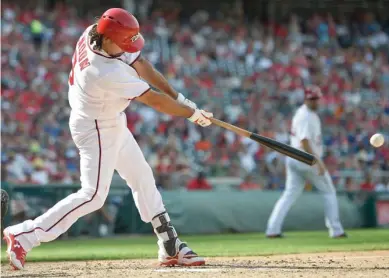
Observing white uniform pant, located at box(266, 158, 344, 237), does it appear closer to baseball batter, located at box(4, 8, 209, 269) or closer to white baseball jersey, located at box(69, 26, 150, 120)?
baseball batter, located at box(4, 8, 209, 269)

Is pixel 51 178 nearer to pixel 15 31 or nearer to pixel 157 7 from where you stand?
pixel 15 31

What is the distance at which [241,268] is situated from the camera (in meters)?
6.61

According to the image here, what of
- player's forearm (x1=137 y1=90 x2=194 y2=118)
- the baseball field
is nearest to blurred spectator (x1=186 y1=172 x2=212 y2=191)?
the baseball field

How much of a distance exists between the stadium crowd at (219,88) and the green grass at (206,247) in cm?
398

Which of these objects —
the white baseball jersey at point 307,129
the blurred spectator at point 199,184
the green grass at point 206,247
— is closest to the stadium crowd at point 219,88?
the blurred spectator at point 199,184

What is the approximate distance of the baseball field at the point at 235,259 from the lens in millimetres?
6289

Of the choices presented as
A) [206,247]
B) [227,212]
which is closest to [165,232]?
[206,247]

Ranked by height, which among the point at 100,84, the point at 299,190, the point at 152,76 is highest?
the point at 152,76

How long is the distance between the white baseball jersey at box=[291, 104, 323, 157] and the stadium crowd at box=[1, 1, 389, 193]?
14.6ft

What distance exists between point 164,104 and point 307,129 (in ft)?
16.8

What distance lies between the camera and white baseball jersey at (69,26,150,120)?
6.18 metres

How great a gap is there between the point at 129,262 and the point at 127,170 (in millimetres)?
1151

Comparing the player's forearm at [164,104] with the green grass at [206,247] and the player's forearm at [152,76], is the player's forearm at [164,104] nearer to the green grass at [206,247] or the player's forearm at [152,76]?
the player's forearm at [152,76]

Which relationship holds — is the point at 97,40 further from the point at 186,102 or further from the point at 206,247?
the point at 206,247
